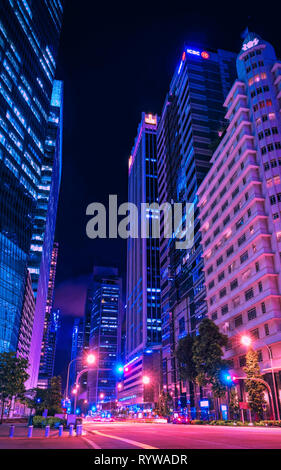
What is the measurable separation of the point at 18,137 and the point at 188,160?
55.1 m

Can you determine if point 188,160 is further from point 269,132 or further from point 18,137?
point 18,137

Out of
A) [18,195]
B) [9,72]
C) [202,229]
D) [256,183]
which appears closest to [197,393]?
[202,229]

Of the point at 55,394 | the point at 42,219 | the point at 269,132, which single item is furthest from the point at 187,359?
the point at 42,219


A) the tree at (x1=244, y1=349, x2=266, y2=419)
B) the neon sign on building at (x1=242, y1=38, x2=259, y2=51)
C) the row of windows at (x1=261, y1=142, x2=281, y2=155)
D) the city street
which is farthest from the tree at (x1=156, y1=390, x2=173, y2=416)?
the neon sign on building at (x1=242, y1=38, x2=259, y2=51)

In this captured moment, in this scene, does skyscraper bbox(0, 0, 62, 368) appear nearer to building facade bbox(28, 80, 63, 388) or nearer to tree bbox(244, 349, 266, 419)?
building facade bbox(28, 80, 63, 388)

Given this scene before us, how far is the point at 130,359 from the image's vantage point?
180 meters

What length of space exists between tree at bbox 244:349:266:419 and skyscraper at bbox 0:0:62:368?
68010 mm

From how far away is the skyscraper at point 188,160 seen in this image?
90.6 m

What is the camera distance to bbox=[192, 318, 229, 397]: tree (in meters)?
52.4

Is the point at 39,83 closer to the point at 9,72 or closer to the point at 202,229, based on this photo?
the point at 9,72

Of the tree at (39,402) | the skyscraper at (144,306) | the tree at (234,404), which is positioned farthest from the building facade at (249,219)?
the skyscraper at (144,306)

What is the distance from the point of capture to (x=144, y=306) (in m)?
161

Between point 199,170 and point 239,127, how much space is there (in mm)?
26425
